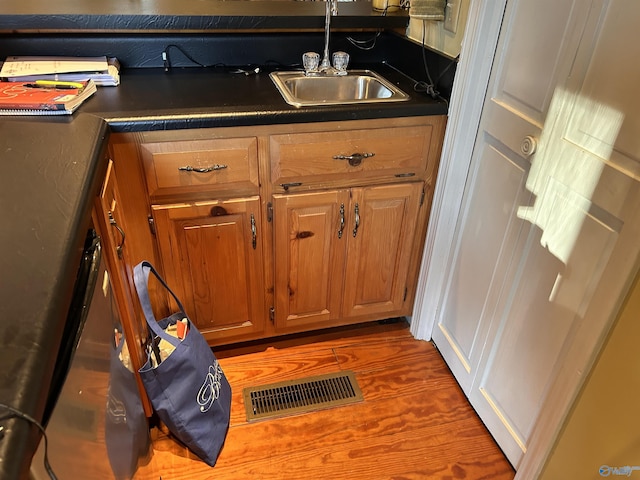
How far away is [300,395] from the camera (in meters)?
1.71

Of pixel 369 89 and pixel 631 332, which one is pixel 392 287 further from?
pixel 631 332

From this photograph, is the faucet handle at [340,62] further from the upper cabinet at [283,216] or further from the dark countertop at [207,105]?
the upper cabinet at [283,216]

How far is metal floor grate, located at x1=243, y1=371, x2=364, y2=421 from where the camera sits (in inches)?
65.4

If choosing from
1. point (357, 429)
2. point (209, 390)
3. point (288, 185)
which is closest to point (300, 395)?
point (357, 429)

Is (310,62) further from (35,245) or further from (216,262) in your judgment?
(35,245)

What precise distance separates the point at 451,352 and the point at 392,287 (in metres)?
0.32

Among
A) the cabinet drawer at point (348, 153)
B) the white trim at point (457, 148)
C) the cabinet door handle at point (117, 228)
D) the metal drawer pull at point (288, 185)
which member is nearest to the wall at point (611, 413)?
the white trim at point (457, 148)

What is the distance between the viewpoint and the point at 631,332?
3.13 ft

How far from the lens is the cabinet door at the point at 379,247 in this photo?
1650mm

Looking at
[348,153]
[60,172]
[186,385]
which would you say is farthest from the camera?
[348,153]

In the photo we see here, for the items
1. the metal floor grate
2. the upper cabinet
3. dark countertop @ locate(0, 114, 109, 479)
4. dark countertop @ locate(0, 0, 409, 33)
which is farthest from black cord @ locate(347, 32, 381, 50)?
the metal floor grate

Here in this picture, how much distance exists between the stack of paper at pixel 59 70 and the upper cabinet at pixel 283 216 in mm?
337

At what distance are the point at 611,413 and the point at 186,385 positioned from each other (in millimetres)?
1050

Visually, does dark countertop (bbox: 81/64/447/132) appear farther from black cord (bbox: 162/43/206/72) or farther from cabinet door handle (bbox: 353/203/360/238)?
cabinet door handle (bbox: 353/203/360/238)
